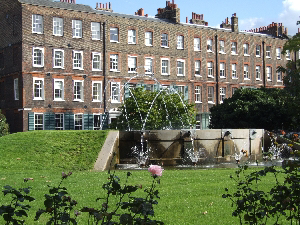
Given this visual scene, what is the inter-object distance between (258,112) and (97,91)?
1479cm

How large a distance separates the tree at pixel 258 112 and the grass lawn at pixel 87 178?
1744 cm

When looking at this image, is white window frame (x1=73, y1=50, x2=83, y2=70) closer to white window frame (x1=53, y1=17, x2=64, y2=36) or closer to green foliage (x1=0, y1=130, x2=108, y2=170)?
white window frame (x1=53, y1=17, x2=64, y2=36)

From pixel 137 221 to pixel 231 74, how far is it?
4888cm

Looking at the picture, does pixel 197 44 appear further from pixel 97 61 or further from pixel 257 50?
pixel 97 61

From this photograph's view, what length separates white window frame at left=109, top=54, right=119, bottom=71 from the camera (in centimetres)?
4300

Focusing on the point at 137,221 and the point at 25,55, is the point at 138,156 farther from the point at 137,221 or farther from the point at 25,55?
the point at 25,55

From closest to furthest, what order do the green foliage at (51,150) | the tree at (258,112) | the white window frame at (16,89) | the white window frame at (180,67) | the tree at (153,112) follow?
the green foliage at (51,150), the tree at (153,112), the tree at (258,112), the white window frame at (16,89), the white window frame at (180,67)

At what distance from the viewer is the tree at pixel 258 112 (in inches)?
1372

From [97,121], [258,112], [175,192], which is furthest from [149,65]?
[175,192]

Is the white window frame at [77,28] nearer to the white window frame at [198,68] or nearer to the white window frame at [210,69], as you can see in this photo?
the white window frame at [198,68]

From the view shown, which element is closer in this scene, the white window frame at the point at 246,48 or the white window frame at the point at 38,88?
the white window frame at the point at 38,88

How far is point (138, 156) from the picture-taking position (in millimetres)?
18875

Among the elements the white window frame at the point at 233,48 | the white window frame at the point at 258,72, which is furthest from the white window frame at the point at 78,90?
the white window frame at the point at 258,72

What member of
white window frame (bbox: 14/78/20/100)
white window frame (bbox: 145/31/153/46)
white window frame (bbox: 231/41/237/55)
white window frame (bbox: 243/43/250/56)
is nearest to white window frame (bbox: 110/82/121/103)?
white window frame (bbox: 145/31/153/46)
